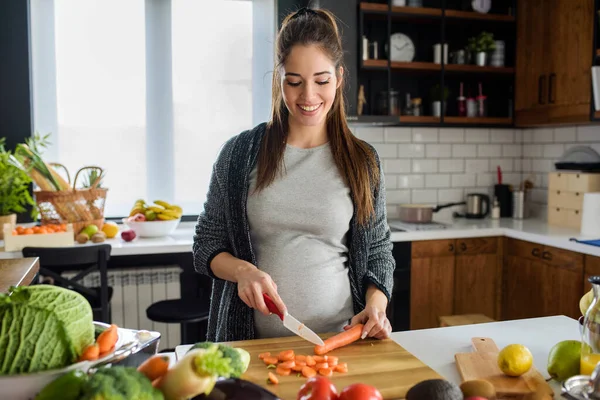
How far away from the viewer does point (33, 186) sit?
3475 mm

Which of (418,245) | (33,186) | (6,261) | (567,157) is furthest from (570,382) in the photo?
(33,186)

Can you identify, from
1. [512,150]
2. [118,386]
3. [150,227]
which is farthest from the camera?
[512,150]

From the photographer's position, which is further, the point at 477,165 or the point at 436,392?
the point at 477,165

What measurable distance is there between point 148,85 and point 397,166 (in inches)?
69.8

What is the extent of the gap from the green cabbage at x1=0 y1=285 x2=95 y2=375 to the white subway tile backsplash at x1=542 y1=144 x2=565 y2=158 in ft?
12.1

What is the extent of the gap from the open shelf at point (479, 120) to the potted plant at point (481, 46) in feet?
1.21

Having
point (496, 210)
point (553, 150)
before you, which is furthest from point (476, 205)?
point (553, 150)

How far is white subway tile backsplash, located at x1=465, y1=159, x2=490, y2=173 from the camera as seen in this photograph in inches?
163

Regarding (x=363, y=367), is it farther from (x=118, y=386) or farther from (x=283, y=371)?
(x=118, y=386)

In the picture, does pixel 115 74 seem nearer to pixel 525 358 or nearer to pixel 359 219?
pixel 359 219

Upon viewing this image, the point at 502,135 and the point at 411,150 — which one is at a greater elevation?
the point at 502,135

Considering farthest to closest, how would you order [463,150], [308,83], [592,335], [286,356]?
[463,150], [308,83], [286,356], [592,335]

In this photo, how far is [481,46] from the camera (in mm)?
Answer: 3861

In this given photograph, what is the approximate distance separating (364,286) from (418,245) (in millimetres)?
1851
